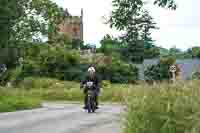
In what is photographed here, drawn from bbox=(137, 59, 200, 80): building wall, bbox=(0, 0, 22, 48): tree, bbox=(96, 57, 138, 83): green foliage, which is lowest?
bbox=(96, 57, 138, 83): green foliage

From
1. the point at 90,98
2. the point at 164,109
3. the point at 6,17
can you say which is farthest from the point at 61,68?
the point at 164,109

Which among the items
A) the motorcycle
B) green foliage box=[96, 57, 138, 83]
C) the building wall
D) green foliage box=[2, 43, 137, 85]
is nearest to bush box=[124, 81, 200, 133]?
the building wall

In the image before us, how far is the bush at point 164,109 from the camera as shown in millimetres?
9169

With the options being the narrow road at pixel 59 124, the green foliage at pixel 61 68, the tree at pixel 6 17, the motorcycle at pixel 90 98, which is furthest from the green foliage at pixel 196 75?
the green foliage at pixel 61 68

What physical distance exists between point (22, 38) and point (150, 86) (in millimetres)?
34676

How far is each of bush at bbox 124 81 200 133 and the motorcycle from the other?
14804 millimetres

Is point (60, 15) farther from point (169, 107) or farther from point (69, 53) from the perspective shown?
point (169, 107)

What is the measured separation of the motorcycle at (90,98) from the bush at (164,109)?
14.8 m

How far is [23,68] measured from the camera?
57.8 meters

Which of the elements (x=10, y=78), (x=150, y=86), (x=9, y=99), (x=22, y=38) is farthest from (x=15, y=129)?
(x=10, y=78)

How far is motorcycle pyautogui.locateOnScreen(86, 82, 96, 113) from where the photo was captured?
26031 mm

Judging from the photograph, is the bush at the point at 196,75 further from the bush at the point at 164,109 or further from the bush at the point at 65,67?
the bush at the point at 65,67

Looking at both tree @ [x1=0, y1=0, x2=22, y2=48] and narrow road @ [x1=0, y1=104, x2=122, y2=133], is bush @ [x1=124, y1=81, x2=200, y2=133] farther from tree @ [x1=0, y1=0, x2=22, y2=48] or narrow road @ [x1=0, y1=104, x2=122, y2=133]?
tree @ [x1=0, y1=0, x2=22, y2=48]

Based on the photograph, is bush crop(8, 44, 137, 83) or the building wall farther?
bush crop(8, 44, 137, 83)
